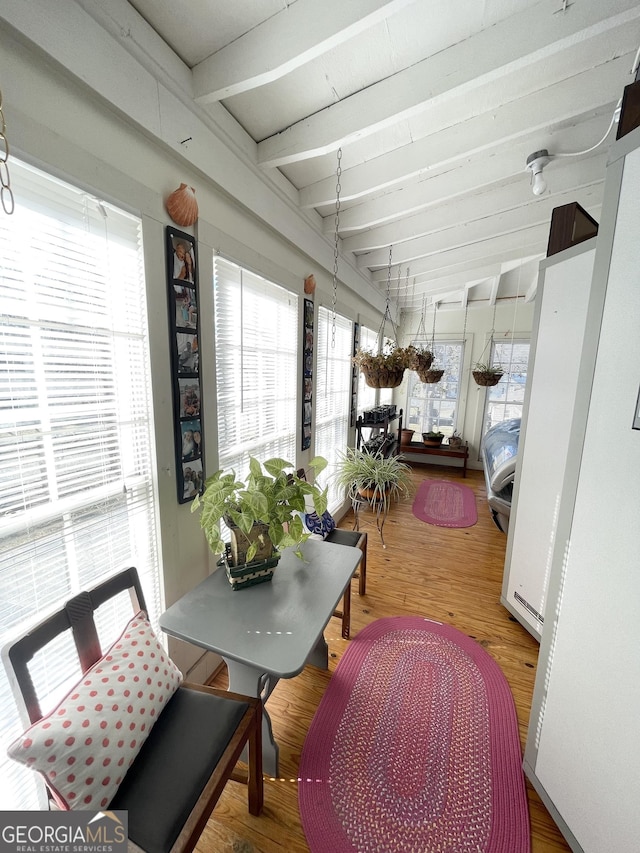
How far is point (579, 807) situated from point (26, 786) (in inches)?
68.0

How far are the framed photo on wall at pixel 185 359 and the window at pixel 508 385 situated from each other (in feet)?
16.8

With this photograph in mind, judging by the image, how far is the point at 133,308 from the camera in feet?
3.93

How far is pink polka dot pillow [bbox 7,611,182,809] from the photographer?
29.7 inches

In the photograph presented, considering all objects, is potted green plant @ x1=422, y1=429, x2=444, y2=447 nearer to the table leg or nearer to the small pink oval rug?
the small pink oval rug

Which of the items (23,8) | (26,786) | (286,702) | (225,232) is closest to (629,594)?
(286,702)

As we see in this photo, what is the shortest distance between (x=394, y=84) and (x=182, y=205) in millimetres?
1008

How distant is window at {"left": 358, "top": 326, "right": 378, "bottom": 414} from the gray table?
8.84 feet

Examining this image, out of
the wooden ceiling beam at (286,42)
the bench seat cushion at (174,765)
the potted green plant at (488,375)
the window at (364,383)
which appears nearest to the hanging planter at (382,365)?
the window at (364,383)

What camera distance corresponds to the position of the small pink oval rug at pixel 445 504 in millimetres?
3611

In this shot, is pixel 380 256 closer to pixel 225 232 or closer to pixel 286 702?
pixel 225 232

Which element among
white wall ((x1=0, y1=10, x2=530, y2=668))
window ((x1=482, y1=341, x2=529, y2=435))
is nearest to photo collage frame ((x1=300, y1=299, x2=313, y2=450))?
white wall ((x1=0, y1=10, x2=530, y2=668))

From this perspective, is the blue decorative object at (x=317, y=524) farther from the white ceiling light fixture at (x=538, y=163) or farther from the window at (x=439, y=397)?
the window at (x=439, y=397)

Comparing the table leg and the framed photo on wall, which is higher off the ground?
the framed photo on wall

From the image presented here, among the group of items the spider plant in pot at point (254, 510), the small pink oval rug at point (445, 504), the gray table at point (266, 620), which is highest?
the spider plant in pot at point (254, 510)
